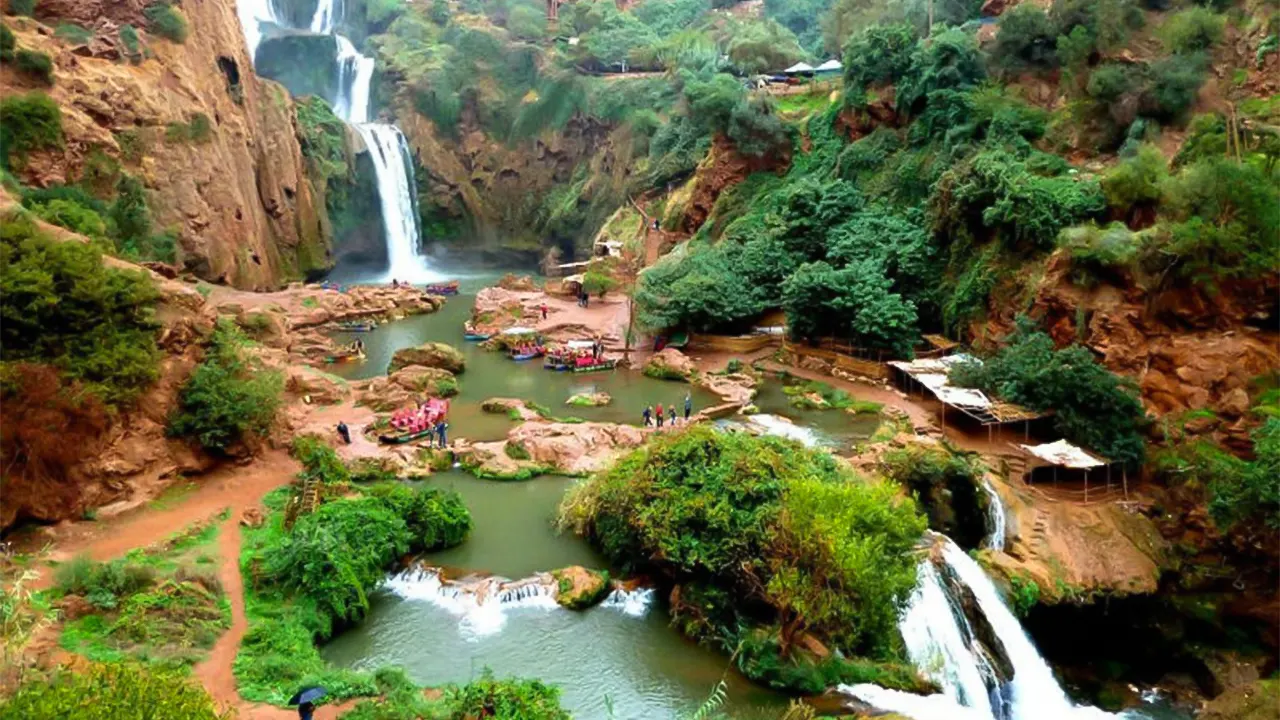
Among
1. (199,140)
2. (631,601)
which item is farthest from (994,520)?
(199,140)

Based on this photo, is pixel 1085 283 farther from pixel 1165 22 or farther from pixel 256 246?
pixel 256 246

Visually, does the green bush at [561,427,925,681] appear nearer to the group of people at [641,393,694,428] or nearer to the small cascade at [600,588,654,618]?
the small cascade at [600,588,654,618]

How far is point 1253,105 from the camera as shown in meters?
28.1

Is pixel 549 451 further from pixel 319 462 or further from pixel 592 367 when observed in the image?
pixel 592 367

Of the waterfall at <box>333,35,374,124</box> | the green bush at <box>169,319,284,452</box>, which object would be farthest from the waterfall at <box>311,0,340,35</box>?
the green bush at <box>169,319,284,452</box>

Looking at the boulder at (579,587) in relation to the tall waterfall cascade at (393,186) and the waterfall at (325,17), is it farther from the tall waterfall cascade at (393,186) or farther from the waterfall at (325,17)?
the waterfall at (325,17)

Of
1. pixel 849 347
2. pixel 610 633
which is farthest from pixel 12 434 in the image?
pixel 849 347

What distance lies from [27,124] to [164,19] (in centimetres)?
1284

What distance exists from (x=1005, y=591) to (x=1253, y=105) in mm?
19592

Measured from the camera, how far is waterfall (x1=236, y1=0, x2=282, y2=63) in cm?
6581

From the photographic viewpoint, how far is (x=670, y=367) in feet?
115

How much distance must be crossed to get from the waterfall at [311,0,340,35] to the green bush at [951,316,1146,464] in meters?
61.9

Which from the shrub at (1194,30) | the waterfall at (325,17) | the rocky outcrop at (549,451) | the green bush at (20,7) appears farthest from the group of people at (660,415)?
the waterfall at (325,17)

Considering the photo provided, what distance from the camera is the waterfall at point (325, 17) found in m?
70.2
